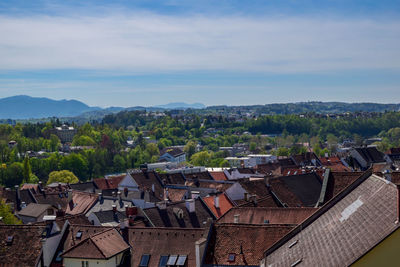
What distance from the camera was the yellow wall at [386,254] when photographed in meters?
19.9

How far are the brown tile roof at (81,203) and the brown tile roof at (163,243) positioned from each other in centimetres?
2875

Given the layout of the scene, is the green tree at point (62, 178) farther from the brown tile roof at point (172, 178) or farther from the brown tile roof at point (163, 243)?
the brown tile roof at point (163, 243)

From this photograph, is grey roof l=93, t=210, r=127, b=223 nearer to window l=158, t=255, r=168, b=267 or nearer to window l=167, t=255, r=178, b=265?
window l=158, t=255, r=168, b=267

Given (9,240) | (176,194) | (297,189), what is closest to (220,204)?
(297,189)

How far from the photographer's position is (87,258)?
4025 centimetres

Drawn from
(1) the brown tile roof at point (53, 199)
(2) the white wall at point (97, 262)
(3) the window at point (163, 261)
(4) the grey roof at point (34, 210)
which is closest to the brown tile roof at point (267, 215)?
(3) the window at point (163, 261)

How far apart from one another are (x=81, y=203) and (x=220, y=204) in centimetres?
1961

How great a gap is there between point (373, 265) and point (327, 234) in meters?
5.76

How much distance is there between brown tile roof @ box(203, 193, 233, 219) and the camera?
6045cm

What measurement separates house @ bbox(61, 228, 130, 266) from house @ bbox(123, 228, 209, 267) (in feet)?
3.23

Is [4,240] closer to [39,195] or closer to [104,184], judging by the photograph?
[39,195]

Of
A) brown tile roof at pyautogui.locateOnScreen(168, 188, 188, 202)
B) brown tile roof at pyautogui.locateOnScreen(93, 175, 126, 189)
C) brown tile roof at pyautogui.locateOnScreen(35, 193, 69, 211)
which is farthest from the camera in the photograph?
brown tile roof at pyautogui.locateOnScreen(93, 175, 126, 189)

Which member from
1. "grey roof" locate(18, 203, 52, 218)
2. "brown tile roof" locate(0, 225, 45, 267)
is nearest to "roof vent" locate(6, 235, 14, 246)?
"brown tile roof" locate(0, 225, 45, 267)

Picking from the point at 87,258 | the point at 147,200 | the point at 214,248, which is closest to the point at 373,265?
the point at 214,248
